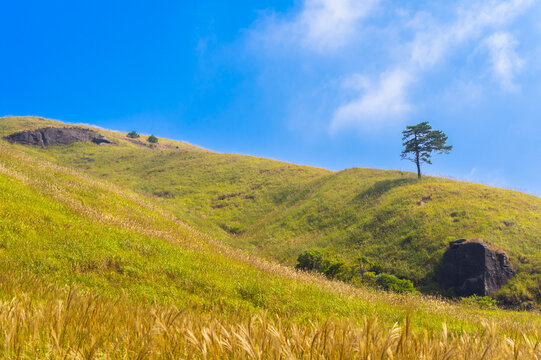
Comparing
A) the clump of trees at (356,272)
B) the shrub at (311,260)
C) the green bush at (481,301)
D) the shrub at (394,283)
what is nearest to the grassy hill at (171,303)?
the green bush at (481,301)

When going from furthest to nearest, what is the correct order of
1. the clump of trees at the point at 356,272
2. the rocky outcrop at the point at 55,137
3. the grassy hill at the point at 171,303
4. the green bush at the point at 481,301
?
the rocky outcrop at the point at 55,137, the clump of trees at the point at 356,272, the green bush at the point at 481,301, the grassy hill at the point at 171,303

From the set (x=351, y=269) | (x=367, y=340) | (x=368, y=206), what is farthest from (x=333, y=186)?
(x=367, y=340)

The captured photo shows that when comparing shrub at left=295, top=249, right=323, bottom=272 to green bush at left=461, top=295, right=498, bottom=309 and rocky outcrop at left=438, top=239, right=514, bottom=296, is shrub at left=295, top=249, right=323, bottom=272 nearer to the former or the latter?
rocky outcrop at left=438, top=239, right=514, bottom=296

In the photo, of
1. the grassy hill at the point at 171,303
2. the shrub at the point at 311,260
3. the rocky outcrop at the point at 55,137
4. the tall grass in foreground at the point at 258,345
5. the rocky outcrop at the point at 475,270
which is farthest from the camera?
the rocky outcrop at the point at 55,137

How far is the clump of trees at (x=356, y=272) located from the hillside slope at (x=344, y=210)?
5.80 ft

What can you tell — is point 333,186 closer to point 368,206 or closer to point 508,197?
point 368,206

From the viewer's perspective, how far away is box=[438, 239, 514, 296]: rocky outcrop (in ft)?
55.9

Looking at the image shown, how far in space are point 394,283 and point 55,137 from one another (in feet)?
265

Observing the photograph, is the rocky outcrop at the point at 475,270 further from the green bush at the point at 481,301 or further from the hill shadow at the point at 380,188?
the hill shadow at the point at 380,188

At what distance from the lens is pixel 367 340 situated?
3.68ft

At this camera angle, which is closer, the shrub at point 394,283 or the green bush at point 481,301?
the green bush at point 481,301

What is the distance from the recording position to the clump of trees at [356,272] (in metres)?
16.3

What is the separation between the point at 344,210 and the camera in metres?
32.7

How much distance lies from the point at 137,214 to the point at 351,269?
1342 cm
